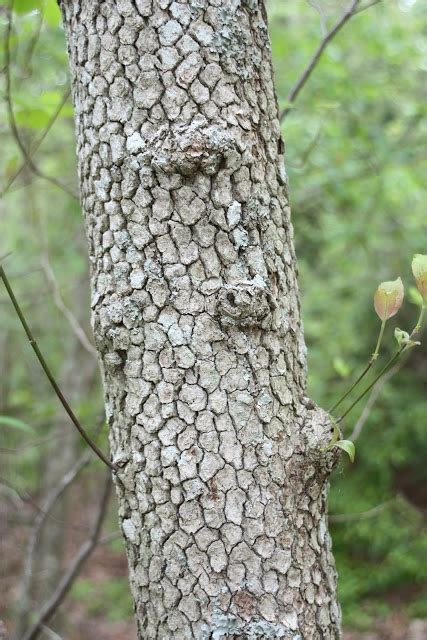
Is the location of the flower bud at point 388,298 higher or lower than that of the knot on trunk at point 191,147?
lower

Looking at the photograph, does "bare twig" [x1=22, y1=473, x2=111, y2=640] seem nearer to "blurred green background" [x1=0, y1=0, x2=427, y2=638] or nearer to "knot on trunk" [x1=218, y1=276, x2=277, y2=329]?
"blurred green background" [x1=0, y1=0, x2=427, y2=638]

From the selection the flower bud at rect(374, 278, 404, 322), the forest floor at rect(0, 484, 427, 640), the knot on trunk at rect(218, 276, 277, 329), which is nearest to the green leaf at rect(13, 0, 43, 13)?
the knot on trunk at rect(218, 276, 277, 329)

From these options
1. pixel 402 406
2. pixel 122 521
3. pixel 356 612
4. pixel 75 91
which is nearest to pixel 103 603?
pixel 356 612

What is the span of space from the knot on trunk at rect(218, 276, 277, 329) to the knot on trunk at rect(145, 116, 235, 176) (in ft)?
0.80

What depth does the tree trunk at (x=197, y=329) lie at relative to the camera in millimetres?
1319

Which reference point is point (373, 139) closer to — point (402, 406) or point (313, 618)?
point (402, 406)

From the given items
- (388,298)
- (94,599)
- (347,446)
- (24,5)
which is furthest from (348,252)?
(94,599)

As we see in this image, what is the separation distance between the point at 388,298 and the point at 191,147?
523mm

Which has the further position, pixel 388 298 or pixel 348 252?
pixel 348 252

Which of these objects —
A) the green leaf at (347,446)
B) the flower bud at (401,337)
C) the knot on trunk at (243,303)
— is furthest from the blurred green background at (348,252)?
the flower bud at (401,337)

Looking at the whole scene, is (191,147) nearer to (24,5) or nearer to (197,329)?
(197,329)

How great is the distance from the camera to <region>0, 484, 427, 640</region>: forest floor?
537 cm

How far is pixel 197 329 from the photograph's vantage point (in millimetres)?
1331

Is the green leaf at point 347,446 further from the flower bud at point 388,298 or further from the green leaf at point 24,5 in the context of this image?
the green leaf at point 24,5
